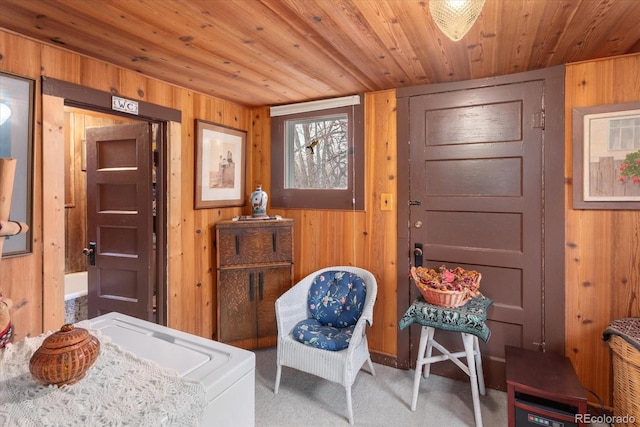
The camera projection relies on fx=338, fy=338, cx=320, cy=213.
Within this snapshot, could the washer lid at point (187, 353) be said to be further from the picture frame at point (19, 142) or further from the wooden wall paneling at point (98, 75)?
the wooden wall paneling at point (98, 75)

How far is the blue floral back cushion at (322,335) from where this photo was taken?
2156 millimetres

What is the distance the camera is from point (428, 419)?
6.84 feet

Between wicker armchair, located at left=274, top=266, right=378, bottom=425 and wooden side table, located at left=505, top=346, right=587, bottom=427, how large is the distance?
86 cm

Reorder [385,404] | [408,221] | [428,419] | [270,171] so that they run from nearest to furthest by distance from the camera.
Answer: [428,419] < [385,404] < [408,221] < [270,171]

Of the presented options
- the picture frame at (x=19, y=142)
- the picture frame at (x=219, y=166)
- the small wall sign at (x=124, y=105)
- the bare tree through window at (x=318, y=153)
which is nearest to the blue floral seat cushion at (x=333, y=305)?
the bare tree through window at (x=318, y=153)

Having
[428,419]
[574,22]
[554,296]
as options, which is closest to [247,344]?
[428,419]

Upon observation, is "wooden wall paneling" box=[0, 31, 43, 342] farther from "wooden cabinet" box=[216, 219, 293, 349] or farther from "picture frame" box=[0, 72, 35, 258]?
"wooden cabinet" box=[216, 219, 293, 349]

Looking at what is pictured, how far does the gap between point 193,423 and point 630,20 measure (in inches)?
95.9

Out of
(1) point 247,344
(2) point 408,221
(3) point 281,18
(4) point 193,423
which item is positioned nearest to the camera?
(4) point 193,423

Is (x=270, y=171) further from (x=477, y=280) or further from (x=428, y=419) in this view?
(x=428, y=419)

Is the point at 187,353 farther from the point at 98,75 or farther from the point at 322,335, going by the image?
the point at 98,75

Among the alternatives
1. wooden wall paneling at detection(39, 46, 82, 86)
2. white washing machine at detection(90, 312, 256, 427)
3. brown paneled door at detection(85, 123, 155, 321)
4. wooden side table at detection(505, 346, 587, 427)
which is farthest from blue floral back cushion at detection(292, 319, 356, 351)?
wooden wall paneling at detection(39, 46, 82, 86)

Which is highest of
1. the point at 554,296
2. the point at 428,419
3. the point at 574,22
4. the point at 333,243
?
the point at 574,22

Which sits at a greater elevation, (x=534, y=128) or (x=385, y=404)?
(x=534, y=128)
